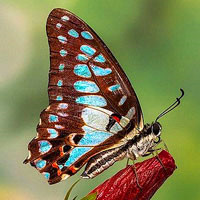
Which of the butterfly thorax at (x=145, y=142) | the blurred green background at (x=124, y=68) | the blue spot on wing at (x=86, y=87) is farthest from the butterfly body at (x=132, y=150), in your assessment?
the blurred green background at (x=124, y=68)

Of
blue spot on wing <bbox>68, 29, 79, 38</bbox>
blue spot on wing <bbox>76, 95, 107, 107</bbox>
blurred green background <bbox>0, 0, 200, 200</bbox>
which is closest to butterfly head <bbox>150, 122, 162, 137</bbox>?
blue spot on wing <bbox>76, 95, 107, 107</bbox>

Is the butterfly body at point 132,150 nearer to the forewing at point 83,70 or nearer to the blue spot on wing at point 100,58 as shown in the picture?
the forewing at point 83,70

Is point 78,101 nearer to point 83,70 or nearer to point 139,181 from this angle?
point 83,70

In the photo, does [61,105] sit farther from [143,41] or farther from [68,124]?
[143,41]

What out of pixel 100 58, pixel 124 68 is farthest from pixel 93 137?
pixel 124 68

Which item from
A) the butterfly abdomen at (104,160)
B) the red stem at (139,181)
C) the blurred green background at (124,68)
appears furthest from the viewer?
the blurred green background at (124,68)

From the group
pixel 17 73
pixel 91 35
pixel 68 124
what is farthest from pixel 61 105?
pixel 17 73

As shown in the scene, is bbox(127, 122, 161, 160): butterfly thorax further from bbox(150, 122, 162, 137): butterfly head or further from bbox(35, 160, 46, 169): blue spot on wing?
bbox(35, 160, 46, 169): blue spot on wing
